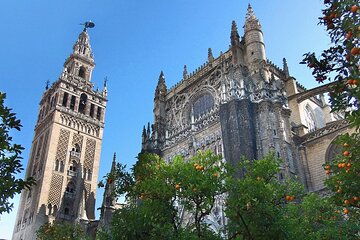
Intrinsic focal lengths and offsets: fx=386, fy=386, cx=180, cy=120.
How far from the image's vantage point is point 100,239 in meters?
12.0

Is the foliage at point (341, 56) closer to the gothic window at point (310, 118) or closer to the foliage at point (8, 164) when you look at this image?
the foliage at point (8, 164)

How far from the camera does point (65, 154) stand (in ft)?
137

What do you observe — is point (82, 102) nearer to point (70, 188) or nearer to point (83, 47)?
point (83, 47)

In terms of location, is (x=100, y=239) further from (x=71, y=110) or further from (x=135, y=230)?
(x=71, y=110)

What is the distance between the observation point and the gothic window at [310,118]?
27.6 m

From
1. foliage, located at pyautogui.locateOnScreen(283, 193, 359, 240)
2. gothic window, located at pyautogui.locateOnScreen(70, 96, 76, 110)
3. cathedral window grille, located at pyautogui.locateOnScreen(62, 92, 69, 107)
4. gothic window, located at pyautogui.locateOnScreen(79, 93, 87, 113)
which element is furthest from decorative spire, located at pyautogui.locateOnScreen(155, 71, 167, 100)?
foliage, located at pyautogui.locateOnScreen(283, 193, 359, 240)

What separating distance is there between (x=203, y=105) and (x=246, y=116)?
251 inches

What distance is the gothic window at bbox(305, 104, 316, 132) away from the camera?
2762 centimetres

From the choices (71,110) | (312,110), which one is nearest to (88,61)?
(71,110)

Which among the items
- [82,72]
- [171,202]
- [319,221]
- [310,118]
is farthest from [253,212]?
[82,72]

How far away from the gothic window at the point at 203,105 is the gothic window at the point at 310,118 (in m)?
6.93

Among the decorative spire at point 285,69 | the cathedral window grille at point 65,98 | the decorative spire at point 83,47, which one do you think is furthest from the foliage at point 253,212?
the decorative spire at point 83,47

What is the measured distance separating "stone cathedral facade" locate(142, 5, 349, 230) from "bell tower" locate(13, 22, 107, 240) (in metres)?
14.2

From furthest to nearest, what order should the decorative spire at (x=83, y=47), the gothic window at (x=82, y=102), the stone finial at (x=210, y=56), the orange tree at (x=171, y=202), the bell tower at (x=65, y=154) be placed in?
the decorative spire at (x=83, y=47) → the gothic window at (x=82, y=102) → the bell tower at (x=65, y=154) → the stone finial at (x=210, y=56) → the orange tree at (x=171, y=202)
